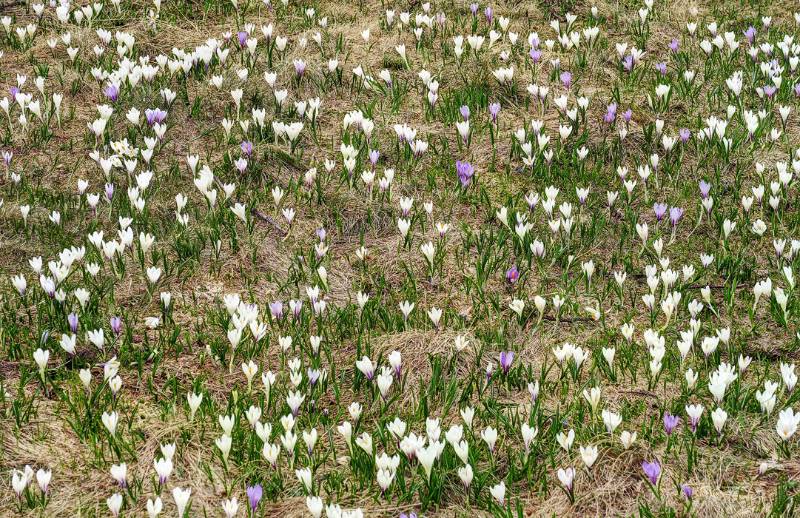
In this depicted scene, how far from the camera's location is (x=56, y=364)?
4824 millimetres

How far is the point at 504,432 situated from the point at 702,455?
86 centimetres

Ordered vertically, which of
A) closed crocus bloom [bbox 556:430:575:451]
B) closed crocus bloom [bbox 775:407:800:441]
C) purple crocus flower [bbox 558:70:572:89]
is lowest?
closed crocus bloom [bbox 556:430:575:451]

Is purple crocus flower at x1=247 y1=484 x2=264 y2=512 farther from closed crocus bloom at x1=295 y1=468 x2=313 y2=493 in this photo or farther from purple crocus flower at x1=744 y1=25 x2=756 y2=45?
purple crocus flower at x1=744 y1=25 x2=756 y2=45

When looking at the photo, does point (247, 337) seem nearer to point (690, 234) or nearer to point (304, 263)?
point (304, 263)

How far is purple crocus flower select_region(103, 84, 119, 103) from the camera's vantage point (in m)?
7.19

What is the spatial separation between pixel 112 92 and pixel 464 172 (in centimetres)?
281

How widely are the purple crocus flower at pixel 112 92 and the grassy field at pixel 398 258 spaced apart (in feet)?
0.07

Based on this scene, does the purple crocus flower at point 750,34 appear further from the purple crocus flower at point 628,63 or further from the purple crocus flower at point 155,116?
the purple crocus flower at point 155,116

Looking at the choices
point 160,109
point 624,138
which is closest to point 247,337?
point 160,109

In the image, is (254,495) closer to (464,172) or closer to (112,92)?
(464,172)

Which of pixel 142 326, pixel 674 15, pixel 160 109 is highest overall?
pixel 674 15

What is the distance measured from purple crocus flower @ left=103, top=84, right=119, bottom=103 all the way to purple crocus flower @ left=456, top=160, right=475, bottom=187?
2.74m

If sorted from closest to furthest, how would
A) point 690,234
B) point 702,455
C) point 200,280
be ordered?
point 702,455
point 200,280
point 690,234

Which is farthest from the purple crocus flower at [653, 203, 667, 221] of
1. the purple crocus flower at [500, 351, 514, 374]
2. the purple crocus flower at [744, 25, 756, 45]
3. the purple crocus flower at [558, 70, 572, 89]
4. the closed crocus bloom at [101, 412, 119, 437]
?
the closed crocus bloom at [101, 412, 119, 437]
